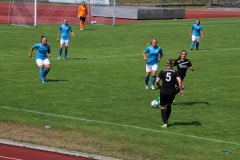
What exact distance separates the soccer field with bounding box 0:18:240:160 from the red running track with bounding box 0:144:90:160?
2.45 ft

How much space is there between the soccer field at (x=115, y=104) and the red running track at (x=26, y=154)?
29.4 inches

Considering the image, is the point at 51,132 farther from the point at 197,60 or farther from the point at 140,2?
the point at 140,2

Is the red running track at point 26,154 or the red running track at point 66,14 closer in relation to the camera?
the red running track at point 26,154

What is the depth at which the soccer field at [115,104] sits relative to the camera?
60.8 ft

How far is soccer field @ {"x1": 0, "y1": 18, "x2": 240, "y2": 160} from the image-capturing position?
60.8 ft

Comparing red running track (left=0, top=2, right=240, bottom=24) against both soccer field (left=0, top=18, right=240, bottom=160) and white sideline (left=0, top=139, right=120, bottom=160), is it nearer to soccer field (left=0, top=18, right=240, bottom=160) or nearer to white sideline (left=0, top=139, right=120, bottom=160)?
soccer field (left=0, top=18, right=240, bottom=160)

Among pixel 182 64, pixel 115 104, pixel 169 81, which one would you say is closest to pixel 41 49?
pixel 115 104

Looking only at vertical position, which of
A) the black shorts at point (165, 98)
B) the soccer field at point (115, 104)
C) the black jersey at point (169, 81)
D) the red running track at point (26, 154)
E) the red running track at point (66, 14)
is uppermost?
the red running track at point (66, 14)

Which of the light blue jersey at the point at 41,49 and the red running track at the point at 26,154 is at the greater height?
the light blue jersey at the point at 41,49

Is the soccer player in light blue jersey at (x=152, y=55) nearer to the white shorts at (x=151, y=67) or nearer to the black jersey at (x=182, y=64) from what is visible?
the white shorts at (x=151, y=67)

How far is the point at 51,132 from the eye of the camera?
64.1 feet

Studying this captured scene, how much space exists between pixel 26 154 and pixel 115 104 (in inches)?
314

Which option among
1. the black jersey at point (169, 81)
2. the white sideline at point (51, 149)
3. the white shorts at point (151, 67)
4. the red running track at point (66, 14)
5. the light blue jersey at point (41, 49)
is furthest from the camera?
the red running track at point (66, 14)

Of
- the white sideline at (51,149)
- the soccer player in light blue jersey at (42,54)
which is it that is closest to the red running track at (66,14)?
the soccer player in light blue jersey at (42,54)
